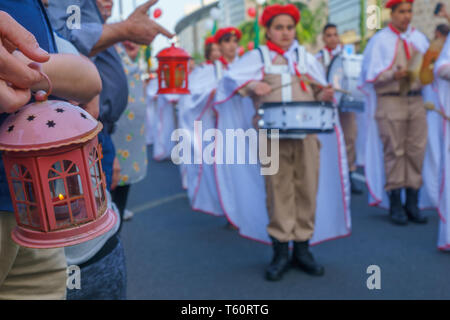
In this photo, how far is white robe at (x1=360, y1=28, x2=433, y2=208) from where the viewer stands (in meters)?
4.26

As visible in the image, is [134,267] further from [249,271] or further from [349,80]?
[349,80]

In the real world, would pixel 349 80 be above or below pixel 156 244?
above

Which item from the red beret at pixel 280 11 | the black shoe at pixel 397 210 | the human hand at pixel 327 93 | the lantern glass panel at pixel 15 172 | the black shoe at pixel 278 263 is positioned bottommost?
the black shoe at pixel 397 210

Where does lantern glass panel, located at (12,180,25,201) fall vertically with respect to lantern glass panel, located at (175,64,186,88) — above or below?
below

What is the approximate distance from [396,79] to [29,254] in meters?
3.73

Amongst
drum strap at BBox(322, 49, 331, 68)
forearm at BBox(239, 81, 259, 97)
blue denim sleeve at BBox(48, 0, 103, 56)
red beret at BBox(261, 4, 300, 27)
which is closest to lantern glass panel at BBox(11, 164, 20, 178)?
blue denim sleeve at BBox(48, 0, 103, 56)

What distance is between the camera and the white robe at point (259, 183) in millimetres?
3260

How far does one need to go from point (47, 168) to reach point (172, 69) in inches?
79.9

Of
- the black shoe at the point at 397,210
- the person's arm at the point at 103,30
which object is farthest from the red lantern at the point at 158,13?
the black shoe at the point at 397,210

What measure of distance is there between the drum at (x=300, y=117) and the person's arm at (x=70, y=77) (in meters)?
1.72

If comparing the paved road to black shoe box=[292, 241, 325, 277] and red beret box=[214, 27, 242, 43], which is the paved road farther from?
red beret box=[214, 27, 242, 43]

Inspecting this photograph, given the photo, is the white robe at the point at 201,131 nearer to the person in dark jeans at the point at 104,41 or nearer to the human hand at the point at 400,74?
the human hand at the point at 400,74
